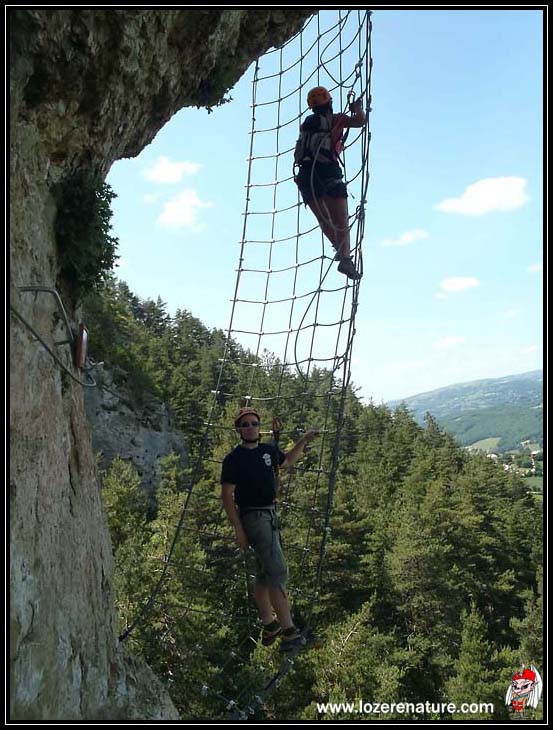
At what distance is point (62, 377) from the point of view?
3.99 meters

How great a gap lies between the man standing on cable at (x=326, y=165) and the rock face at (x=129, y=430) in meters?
23.5

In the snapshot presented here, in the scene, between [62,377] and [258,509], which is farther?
[258,509]

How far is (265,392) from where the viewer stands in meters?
35.2

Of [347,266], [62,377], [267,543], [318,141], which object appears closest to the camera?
[62,377]

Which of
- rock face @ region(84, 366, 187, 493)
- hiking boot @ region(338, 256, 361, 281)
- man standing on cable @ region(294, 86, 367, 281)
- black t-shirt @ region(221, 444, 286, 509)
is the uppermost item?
man standing on cable @ region(294, 86, 367, 281)

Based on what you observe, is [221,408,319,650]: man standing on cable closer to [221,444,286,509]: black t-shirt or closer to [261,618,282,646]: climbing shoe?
[221,444,286,509]: black t-shirt

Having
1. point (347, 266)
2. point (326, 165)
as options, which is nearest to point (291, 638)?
point (347, 266)

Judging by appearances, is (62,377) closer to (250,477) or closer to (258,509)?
(250,477)

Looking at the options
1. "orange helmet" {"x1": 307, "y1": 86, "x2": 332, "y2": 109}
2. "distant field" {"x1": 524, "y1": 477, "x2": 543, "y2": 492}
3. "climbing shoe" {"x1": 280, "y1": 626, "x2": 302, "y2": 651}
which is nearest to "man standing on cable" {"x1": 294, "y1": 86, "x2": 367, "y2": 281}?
"orange helmet" {"x1": 307, "y1": 86, "x2": 332, "y2": 109}

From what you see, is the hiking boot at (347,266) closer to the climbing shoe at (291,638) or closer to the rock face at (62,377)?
the rock face at (62,377)

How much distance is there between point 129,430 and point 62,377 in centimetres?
2773

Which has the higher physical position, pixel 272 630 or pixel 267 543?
pixel 267 543

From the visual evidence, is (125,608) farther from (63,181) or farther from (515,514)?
(515,514)

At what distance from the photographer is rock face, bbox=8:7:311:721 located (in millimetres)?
3092
